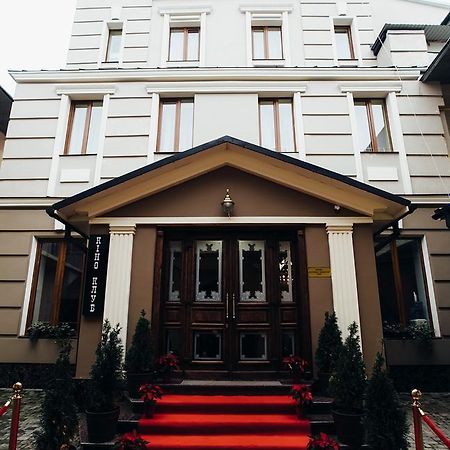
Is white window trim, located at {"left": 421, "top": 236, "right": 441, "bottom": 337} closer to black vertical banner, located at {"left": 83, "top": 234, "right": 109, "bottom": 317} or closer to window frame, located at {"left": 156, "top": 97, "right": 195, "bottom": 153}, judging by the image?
window frame, located at {"left": 156, "top": 97, "right": 195, "bottom": 153}

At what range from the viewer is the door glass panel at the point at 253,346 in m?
6.53

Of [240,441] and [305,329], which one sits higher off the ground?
[305,329]

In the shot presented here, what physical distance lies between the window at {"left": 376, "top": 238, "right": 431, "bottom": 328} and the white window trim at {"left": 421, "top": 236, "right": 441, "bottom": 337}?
104mm

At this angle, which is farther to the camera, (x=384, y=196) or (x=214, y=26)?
(x=214, y=26)

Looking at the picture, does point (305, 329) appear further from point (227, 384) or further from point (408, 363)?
point (408, 363)

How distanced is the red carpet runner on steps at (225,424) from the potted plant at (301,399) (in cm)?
13

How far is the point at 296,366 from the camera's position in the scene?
5891 millimetres

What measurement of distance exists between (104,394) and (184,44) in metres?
9.97

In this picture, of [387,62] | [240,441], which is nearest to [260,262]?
[240,441]

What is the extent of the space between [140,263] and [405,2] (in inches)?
480

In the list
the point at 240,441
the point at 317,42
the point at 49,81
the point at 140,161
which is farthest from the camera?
the point at 317,42

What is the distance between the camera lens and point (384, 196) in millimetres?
6488

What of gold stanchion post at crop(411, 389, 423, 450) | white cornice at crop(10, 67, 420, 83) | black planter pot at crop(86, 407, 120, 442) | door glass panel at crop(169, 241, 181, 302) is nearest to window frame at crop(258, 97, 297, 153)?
white cornice at crop(10, 67, 420, 83)

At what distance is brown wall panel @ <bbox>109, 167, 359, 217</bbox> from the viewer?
6891 mm
